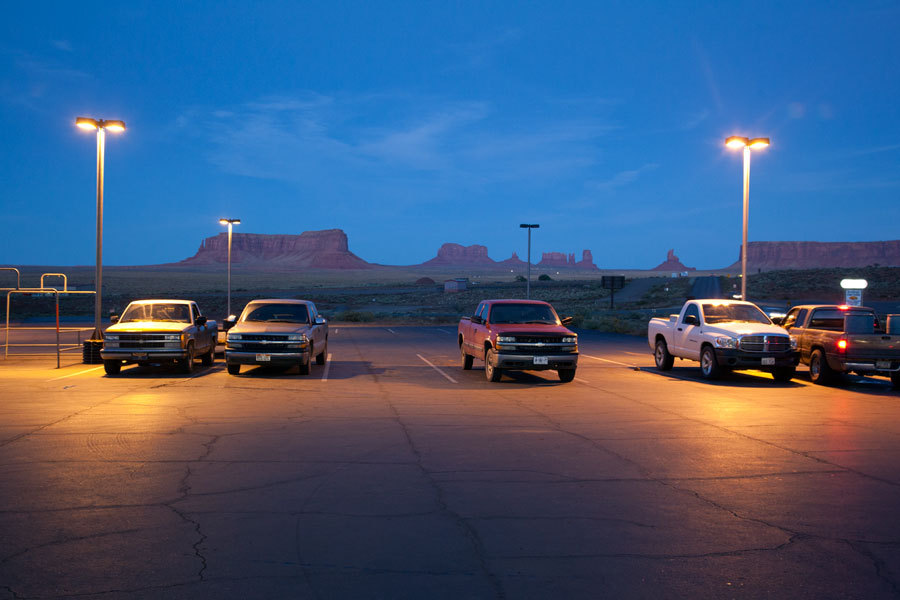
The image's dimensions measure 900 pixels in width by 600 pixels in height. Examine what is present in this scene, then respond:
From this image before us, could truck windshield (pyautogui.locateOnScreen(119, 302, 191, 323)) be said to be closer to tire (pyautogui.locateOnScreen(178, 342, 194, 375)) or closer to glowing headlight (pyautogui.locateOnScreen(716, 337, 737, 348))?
tire (pyautogui.locateOnScreen(178, 342, 194, 375))

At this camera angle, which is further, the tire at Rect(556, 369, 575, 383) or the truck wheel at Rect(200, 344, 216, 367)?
the truck wheel at Rect(200, 344, 216, 367)

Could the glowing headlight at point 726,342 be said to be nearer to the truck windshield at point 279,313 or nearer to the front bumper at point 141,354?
the truck windshield at point 279,313

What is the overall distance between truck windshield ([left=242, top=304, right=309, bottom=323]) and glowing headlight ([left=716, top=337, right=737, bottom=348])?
9.66m

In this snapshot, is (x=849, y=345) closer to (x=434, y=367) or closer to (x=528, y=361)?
(x=528, y=361)

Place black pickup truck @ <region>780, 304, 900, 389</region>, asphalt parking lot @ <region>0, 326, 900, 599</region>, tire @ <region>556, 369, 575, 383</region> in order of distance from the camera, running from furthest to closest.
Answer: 1. tire @ <region>556, 369, 575, 383</region>
2. black pickup truck @ <region>780, 304, 900, 389</region>
3. asphalt parking lot @ <region>0, 326, 900, 599</region>

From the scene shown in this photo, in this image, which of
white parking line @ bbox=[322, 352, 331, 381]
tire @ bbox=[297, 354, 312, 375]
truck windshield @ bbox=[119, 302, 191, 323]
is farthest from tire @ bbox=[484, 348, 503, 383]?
truck windshield @ bbox=[119, 302, 191, 323]

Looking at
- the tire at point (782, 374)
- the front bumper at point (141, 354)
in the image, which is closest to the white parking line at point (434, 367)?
the front bumper at point (141, 354)

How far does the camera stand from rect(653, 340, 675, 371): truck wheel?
2059 cm

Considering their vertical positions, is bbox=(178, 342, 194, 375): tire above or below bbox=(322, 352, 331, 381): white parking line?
above

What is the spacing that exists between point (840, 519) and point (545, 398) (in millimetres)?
8323

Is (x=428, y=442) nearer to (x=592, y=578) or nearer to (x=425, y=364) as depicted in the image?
(x=592, y=578)

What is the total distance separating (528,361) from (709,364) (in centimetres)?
446

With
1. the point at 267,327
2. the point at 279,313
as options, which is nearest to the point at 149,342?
the point at 267,327

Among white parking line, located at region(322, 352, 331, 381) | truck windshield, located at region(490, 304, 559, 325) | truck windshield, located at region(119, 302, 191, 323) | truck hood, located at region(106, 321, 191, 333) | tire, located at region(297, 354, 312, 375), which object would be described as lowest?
white parking line, located at region(322, 352, 331, 381)
